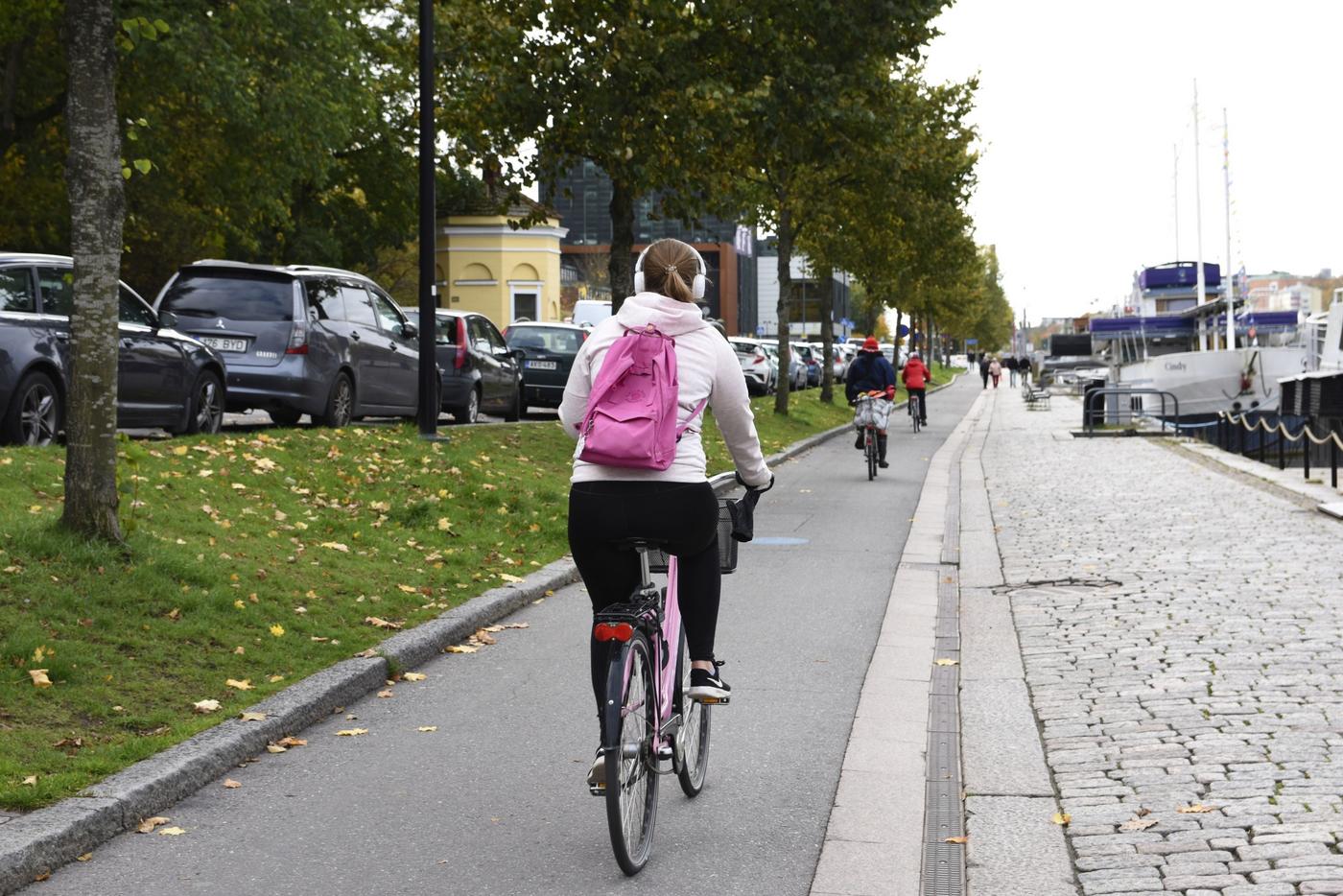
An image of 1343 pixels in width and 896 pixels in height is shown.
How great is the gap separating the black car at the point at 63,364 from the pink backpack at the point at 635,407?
722 cm

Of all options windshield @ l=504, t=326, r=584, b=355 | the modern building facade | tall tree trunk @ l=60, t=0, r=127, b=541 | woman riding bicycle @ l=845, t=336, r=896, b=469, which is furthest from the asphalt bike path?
the modern building facade

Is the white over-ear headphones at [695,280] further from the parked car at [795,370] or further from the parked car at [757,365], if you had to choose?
the parked car at [795,370]

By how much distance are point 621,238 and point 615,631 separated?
1630 centimetres

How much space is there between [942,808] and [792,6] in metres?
17.3

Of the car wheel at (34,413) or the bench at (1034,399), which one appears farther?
the bench at (1034,399)

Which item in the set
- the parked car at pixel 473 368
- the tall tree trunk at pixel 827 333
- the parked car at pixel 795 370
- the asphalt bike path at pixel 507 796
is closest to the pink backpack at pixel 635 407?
the asphalt bike path at pixel 507 796

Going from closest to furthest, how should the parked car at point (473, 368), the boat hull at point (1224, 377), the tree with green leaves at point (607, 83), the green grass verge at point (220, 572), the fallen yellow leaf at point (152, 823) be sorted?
the fallen yellow leaf at point (152, 823)
the green grass verge at point (220, 572)
the tree with green leaves at point (607, 83)
the parked car at point (473, 368)
the boat hull at point (1224, 377)

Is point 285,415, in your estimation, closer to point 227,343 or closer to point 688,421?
point 227,343

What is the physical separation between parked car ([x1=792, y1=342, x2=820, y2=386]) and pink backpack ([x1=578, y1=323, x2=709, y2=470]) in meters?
50.0

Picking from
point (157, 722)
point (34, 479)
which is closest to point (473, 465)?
point (34, 479)

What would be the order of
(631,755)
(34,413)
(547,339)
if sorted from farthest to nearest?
(547,339) < (34,413) < (631,755)

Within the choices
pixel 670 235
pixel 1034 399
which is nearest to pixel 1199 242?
pixel 1034 399

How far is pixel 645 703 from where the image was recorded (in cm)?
493

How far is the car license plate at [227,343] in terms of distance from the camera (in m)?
16.6
